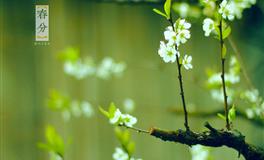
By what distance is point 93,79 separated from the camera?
123 inches

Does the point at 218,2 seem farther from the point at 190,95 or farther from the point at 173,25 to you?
the point at 190,95

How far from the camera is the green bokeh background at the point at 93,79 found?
118 inches

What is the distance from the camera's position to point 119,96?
10.2ft

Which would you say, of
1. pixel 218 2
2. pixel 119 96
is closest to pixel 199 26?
pixel 119 96

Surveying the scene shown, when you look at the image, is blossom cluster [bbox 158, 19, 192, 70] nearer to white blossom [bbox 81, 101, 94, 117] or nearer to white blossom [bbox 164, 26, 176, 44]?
white blossom [bbox 164, 26, 176, 44]

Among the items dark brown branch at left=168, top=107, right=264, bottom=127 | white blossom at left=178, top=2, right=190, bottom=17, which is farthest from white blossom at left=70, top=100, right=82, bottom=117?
white blossom at left=178, top=2, right=190, bottom=17

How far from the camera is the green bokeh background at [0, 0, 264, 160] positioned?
299 centimetres

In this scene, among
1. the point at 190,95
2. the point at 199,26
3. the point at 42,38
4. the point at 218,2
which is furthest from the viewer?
the point at 190,95

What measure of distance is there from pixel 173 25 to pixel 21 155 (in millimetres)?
1737

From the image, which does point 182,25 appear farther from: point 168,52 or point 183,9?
point 183,9

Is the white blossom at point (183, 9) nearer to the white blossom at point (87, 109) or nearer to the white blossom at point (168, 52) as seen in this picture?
the white blossom at point (87, 109)

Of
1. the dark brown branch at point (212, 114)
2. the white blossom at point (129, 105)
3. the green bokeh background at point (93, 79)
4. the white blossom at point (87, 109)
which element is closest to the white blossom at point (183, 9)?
the green bokeh background at point (93, 79)

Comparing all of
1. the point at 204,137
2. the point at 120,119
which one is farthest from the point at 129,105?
the point at 204,137

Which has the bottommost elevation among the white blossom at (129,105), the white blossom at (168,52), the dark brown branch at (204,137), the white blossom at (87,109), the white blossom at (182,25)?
the white blossom at (87,109)
